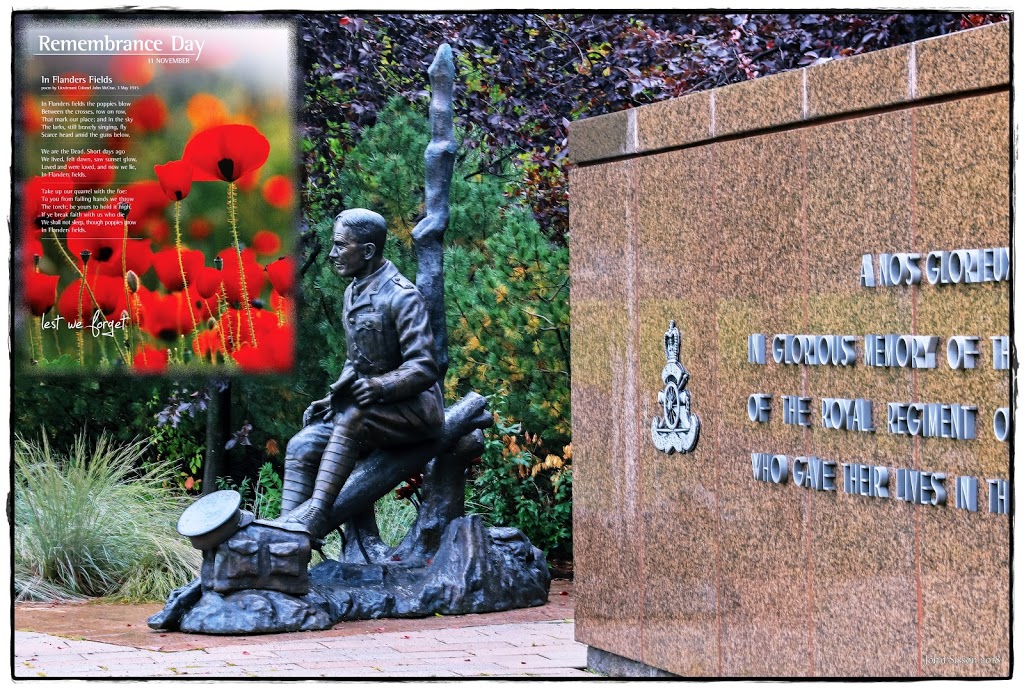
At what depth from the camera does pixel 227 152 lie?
327 inches

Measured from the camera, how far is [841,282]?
225 inches

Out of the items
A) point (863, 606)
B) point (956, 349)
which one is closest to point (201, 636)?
point (863, 606)

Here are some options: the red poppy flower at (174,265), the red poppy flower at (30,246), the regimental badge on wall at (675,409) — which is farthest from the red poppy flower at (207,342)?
the regimental badge on wall at (675,409)

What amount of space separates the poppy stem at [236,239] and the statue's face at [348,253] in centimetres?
64

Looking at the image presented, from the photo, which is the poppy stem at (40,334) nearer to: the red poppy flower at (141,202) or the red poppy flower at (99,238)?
the red poppy flower at (99,238)

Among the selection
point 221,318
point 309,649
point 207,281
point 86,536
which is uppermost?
point 207,281

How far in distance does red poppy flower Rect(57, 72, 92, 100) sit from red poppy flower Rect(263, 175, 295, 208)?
1333 mm

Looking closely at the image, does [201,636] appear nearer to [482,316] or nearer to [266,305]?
[266,305]

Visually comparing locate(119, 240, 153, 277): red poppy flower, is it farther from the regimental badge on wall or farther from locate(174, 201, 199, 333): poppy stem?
the regimental badge on wall

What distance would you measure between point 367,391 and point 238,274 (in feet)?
3.75

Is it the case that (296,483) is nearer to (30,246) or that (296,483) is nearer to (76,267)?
(76,267)

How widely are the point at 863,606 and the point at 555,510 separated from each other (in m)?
5.13

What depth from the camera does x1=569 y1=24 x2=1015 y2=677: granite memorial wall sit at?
516cm

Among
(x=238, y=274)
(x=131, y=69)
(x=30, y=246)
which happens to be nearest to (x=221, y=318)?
(x=238, y=274)
